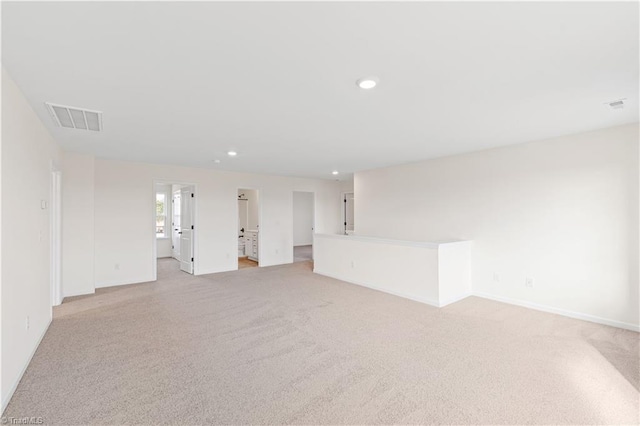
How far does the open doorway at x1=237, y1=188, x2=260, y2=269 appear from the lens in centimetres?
854

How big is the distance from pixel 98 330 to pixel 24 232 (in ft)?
4.65

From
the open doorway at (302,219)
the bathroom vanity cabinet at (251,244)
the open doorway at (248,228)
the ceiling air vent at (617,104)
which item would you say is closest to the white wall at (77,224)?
the open doorway at (248,228)

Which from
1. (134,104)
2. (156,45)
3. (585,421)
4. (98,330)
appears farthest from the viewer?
(98,330)

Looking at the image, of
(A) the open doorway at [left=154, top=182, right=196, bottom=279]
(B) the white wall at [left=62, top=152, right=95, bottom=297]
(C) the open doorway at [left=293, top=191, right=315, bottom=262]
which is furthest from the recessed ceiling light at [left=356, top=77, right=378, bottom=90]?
(C) the open doorway at [left=293, top=191, right=315, bottom=262]

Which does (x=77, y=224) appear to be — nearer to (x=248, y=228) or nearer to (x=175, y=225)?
(x=175, y=225)

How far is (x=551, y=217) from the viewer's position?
394 centimetres

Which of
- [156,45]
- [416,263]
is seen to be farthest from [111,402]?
[416,263]

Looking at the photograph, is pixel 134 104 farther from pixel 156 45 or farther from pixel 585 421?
pixel 585 421

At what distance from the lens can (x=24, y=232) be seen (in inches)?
98.4

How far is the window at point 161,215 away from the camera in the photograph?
361 inches

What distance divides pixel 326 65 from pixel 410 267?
3.39 meters

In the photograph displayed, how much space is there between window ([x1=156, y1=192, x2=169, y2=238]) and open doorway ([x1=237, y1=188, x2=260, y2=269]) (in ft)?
7.32

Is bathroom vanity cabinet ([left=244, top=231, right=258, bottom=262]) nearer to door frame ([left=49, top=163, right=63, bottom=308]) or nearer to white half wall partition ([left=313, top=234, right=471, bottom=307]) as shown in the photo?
white half wall partition ([left=313, top=234, right=471, bottom=307])

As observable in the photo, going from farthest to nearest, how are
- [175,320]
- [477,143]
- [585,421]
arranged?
[477,143] < [175,320] < [585,421]
